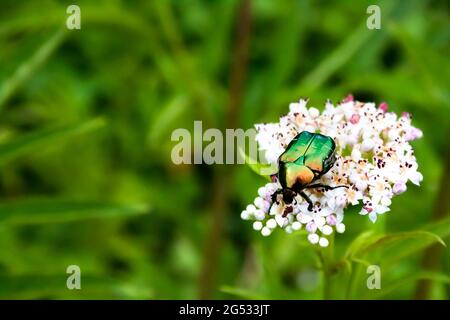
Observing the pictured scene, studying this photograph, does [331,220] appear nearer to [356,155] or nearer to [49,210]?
[356,155]

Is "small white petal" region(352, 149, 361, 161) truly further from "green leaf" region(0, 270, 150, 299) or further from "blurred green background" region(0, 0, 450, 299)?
"green leaf" region(0, 270, 150, 299)

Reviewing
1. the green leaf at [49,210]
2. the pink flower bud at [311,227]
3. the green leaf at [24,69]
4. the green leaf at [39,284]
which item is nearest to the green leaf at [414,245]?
the pink flower bud at [311,227]

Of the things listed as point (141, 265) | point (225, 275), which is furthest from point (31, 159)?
point (225, 275)

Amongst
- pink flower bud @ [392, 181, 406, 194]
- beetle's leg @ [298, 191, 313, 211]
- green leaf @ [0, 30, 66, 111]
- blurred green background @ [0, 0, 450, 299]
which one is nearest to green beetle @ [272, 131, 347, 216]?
beetle's leg @ [298, 191, 313, 211]

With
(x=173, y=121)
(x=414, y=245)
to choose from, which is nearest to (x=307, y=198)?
(x=414, y=245)

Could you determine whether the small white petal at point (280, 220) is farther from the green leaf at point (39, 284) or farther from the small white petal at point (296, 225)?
the green leaf at point (39, 284)
